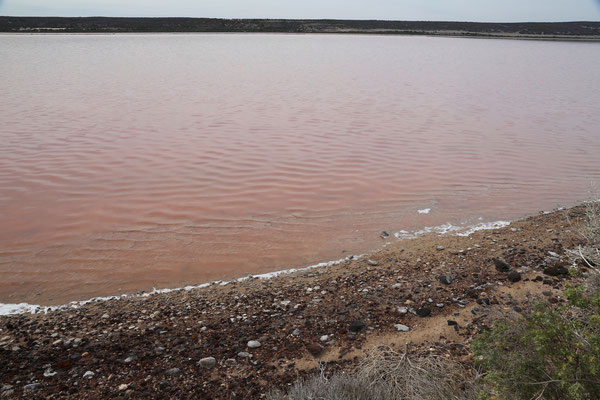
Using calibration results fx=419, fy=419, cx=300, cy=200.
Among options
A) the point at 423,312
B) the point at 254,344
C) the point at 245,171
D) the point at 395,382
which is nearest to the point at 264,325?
the point at 254,344

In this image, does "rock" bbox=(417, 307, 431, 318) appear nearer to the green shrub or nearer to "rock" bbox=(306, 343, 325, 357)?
"rock" bbox=(306, 343, 325, 357)

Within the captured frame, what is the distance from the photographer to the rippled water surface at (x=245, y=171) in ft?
17.3

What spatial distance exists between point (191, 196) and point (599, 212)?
5578mm

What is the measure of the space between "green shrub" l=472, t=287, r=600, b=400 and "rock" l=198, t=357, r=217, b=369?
1902 mm

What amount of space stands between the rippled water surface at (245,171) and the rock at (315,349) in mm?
1726

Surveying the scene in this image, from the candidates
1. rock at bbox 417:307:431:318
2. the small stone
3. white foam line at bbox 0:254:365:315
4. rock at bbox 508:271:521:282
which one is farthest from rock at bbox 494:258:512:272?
the small stone

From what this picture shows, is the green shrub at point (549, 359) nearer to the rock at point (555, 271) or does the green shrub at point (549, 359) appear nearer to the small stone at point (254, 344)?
the small stone at point (254, 344)

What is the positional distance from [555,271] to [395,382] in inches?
101

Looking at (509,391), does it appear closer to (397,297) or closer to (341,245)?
(397,297)

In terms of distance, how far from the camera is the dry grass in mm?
2533

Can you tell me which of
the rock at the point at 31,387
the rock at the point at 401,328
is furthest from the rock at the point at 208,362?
the rock at the point at 401,328

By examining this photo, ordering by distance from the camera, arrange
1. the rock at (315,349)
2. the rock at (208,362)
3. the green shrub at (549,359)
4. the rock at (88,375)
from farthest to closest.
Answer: the rock at (315,349), the rock at (208,362), the rock at (88,375), the green shrub at (549,359)

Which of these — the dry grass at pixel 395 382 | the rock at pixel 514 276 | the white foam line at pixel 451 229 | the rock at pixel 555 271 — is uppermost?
the dry grass at pixel 395 382

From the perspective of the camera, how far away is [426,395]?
8.48 ft
